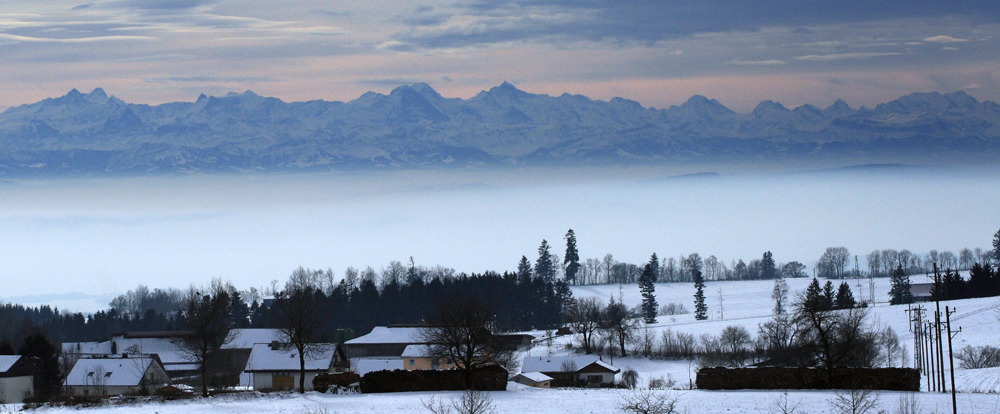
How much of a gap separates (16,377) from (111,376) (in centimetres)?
938

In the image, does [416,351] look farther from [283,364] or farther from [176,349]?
[176,349]

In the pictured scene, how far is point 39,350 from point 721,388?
55879 mm

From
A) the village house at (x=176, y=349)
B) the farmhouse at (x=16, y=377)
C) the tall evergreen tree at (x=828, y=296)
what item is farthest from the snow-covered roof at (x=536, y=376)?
the farmhouse at (x=16, y=377)

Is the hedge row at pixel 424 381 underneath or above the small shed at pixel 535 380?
above

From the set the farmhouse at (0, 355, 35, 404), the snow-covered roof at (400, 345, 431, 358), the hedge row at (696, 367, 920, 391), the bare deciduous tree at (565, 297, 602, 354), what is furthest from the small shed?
the farmhouse at (0, 355, 35, 404)

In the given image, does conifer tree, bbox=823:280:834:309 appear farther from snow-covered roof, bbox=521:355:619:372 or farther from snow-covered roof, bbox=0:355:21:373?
snow-covered roof, bbox=0:355:21:373

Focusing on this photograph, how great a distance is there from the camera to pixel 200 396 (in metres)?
46.8

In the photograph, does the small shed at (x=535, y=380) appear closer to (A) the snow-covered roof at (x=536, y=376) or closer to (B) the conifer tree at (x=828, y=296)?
(A) the snow-covered roof at (x=536, y=376)

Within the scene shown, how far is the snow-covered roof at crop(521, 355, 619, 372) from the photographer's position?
88975 millimetres

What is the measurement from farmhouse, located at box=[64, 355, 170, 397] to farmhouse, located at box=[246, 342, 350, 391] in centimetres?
799

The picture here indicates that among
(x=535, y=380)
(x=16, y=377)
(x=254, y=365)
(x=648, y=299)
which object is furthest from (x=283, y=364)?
(x=648, y=299)

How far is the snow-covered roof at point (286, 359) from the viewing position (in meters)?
73.9

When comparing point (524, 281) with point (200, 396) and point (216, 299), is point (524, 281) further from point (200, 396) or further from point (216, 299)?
point (200, 396)

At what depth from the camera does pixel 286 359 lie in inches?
2940
